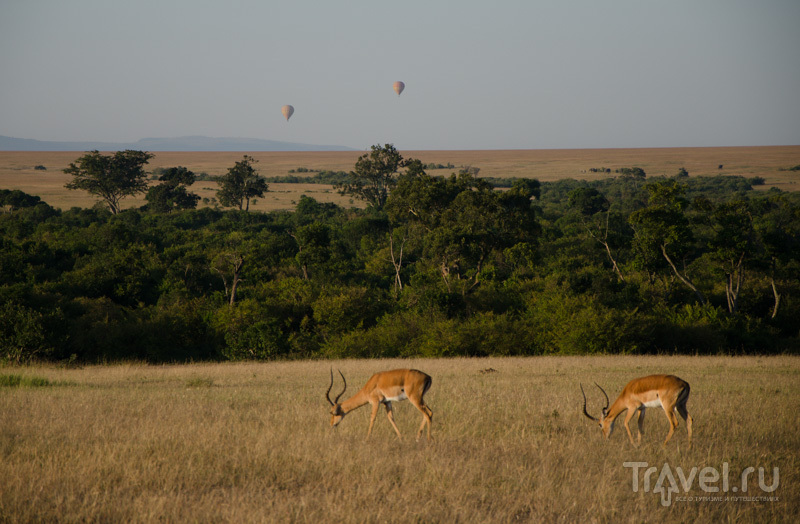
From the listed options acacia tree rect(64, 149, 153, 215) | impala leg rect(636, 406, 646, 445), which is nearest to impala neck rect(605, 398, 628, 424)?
impala leg rect(636, 406, 646, 445)

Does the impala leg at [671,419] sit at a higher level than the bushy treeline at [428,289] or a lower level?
higher

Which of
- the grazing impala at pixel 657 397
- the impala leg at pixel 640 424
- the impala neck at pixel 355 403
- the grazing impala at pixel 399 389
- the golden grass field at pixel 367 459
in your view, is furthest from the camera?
the impala neck at pixel 355 403

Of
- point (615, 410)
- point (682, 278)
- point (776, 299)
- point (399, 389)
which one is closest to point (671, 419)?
point (615, 410)

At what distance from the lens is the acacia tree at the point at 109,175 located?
89.6 m

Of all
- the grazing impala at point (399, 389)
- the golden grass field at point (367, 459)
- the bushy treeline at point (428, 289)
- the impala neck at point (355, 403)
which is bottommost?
the bushy treeline at point (428, 289)

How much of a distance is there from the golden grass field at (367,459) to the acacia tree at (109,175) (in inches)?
3183

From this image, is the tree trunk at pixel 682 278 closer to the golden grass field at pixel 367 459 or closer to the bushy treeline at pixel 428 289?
the bushy treeline at pixel 428 289

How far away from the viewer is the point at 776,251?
39.8 meters

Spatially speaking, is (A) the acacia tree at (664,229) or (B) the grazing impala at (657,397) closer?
(B) the grazing impala at (657,397)

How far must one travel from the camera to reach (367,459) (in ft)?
32.6

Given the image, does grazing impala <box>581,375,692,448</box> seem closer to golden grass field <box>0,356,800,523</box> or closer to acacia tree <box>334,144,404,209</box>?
golden grass field <box>0,356,800,523</box>

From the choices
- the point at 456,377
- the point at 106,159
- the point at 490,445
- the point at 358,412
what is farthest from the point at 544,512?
the point at 106,159

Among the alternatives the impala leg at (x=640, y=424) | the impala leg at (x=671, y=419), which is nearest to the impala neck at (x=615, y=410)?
the impala leg at (x=640, y=424)

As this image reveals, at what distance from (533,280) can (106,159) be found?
71.1 meters
